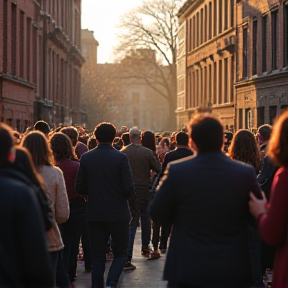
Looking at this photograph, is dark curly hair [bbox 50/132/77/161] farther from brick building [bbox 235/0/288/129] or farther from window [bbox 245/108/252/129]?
window [bbox 245/108/252/129]

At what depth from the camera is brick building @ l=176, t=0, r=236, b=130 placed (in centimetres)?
4809

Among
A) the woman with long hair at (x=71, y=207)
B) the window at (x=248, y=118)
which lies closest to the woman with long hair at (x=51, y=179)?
the woman with long hair at (x=71, y=207)

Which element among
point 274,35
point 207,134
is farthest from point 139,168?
point 274,35

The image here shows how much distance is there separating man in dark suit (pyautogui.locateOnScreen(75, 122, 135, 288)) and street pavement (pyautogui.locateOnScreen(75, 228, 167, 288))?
1119 millimetres

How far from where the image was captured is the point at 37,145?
28.3 feet

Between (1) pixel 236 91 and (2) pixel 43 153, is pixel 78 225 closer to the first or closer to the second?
(2) pixel 43 153

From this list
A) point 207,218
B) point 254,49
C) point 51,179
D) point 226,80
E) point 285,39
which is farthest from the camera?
point 226,80

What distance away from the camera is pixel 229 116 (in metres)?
48.0

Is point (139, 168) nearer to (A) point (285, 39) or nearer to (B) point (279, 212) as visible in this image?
(B) point (279, 212)

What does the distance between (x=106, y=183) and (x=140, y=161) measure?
140 inches

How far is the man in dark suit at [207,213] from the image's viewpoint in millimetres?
6203

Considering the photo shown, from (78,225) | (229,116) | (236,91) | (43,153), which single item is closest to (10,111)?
(236,91)

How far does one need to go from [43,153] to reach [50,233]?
72cm

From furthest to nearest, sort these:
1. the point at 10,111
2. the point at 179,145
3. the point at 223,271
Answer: the point at 10,111
the point at 179,145
the point at 223,271
